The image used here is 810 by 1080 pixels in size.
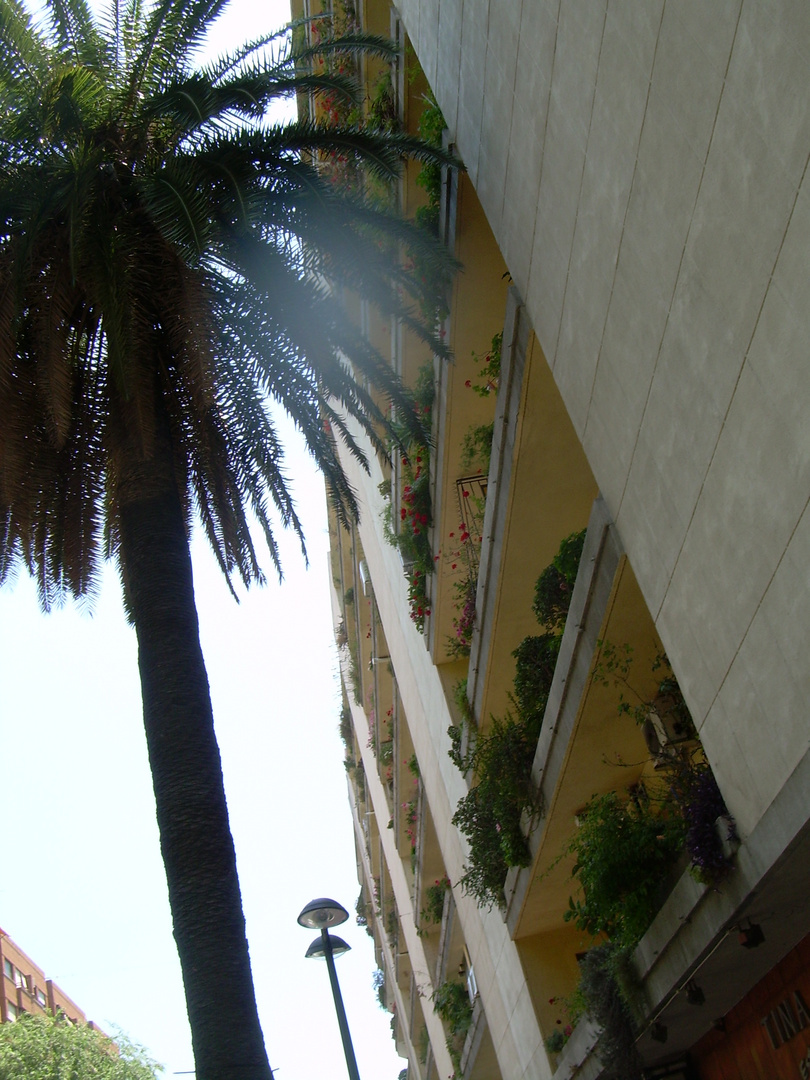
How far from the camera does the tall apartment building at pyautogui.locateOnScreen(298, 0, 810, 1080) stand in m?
6.02

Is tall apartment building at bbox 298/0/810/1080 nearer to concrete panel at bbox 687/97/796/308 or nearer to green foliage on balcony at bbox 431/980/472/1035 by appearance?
concrete panel at bbox 687/97/796/308

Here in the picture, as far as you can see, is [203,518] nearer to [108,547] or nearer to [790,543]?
[108,547]

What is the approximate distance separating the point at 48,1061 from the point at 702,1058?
2512 centimetres

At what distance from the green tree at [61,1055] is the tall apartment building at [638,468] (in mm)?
18343

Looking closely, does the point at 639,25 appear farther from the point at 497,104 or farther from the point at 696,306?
the point at 497,104

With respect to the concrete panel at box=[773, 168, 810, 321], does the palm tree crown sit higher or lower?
higher

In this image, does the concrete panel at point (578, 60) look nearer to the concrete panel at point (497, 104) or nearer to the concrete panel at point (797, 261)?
the concrete panel at point (497, 104)

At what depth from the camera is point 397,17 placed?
50.6 feet

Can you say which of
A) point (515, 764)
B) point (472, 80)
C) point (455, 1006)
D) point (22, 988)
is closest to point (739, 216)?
point (472, 80)

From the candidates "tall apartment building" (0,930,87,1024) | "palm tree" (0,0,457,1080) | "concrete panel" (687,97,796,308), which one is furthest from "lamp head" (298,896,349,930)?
"tall apartment building" (0,930,87,1024)

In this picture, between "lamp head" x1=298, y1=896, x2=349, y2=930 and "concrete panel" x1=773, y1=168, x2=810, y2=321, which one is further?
"lamp head" x1=298, y1=896, x2=349, y2=930

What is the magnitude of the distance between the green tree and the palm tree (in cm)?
2444

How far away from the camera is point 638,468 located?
801 cm

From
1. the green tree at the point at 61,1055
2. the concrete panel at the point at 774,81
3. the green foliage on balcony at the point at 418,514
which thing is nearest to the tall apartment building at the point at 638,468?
the concrete panel at the point at 774,81
